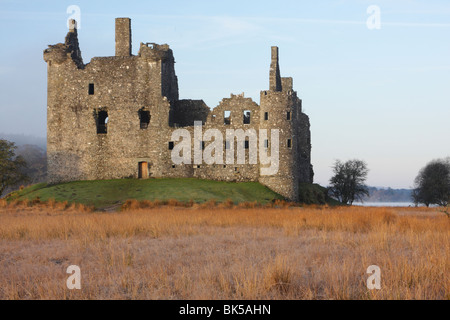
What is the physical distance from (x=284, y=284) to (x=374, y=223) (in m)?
10.4

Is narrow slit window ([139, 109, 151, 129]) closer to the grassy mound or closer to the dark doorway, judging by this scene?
the dark doorway

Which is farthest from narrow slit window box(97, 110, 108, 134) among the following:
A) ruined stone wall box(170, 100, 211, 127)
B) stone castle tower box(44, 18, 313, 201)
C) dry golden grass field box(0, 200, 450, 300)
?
dry golden grass field box(0, 200, 450, 300)

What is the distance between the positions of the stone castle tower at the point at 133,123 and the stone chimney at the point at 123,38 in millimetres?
88

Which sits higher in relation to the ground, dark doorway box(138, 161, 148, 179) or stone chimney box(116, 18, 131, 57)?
stone chimney box(116, 18, 131, 57)

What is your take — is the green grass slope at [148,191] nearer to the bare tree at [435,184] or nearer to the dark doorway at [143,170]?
the dark doorway at [143,170]

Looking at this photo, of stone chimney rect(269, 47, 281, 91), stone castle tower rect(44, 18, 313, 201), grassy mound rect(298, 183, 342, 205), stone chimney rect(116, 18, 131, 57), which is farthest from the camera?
stone chimney rect(269, 47, 281, 91)

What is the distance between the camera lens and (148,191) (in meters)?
34.5

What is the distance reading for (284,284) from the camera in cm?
800

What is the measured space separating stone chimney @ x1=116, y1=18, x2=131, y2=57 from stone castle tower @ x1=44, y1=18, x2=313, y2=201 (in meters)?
0.09

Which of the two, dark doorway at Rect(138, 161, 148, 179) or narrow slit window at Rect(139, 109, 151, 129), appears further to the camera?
narrow slit window at Rect(139, 109, 151, 129)

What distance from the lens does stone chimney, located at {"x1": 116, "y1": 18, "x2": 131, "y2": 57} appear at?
40781 millimetres

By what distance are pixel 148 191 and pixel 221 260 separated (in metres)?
24.9
